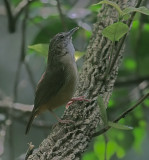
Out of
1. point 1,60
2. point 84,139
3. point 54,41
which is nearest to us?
point 84,139

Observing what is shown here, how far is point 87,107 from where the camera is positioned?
108 inches

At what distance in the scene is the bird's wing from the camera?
10.8ft

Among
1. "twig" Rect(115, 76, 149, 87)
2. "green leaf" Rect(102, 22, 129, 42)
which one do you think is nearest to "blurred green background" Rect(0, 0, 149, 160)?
"twig" Rect(115, 76, 149, 87)

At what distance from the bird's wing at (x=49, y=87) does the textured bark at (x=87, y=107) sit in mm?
262

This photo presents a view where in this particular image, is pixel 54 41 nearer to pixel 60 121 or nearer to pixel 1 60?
pixel 60 121

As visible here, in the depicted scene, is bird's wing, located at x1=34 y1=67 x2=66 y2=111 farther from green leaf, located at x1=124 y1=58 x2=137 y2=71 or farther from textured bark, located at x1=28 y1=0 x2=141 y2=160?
green leaf, located at x1=124 y1=58 x2=137 y2=71

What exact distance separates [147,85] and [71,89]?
1.61 metres

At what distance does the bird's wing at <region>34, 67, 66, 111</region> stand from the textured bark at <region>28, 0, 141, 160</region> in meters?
0.26

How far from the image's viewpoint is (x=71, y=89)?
3178 millimetres

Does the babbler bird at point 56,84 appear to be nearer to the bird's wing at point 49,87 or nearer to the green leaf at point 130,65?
the bird's wing at point 49,87

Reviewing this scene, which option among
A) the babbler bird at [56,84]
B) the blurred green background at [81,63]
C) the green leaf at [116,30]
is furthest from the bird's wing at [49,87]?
the green leaf at [116,30]

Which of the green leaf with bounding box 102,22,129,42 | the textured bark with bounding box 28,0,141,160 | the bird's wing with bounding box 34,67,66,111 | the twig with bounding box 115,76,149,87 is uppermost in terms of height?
the green leaf with bounding box 102,22,129,42

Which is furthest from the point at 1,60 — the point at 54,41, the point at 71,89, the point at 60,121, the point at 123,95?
the point at 60,121

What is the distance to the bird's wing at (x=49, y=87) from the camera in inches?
130
